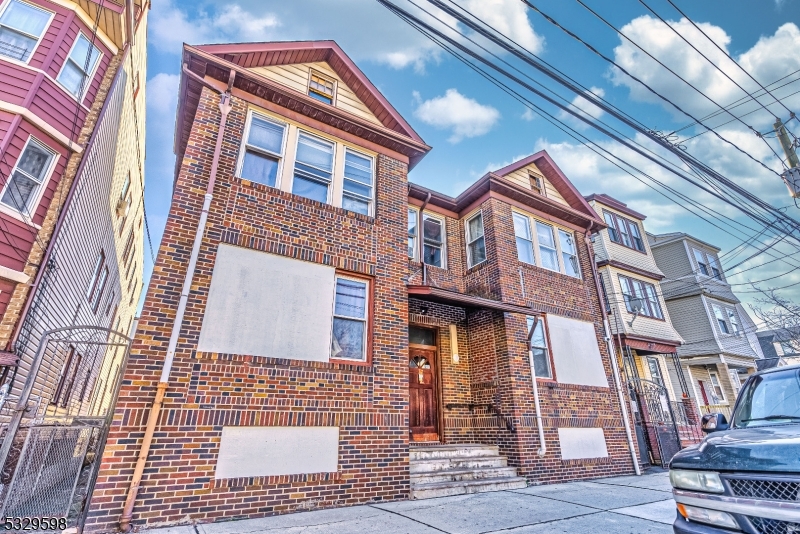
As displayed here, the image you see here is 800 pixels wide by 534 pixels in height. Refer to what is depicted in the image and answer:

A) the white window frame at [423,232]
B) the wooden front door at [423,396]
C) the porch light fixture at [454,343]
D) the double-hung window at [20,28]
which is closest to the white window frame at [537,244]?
the white window frame at [423,232]

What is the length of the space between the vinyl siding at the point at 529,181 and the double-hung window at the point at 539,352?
4.35 meters

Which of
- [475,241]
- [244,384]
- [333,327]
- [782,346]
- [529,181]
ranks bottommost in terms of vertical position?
[244,384]

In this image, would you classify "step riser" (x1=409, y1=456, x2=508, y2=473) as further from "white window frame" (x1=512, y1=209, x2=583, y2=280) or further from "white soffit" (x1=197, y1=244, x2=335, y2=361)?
"white window frame" (x1=512, y1=209, x2=583, y2=280)

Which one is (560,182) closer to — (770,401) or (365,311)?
(365,311)

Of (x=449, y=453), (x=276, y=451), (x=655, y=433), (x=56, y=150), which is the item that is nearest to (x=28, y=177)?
(x=56, y=150)

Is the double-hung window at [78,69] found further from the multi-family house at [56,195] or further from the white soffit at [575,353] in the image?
the white soffit at [575,353]

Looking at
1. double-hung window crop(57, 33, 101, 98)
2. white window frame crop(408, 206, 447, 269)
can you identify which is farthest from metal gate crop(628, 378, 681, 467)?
double-hung window crop(57, 33, 101, 98)

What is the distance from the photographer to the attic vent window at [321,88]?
342 inches

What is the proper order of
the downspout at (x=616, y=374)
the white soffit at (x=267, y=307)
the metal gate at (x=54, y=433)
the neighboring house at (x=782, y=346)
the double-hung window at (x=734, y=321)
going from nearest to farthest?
the metal gate at (x=54, y=433) < the white soffit at (x=267, y=307) < the downspout at (x=616, y=374) < the neighboring house at (x=782, y=346) < the double-hung window at (x=734, y=321)

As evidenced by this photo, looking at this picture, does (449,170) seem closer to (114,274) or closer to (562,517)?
(562,517)

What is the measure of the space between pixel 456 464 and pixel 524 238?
628cm

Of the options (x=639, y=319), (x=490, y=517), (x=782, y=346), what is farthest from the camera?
(x=782, y=346)

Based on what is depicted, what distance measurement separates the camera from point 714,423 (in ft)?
15.1

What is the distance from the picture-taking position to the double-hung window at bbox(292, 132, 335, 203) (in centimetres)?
755
